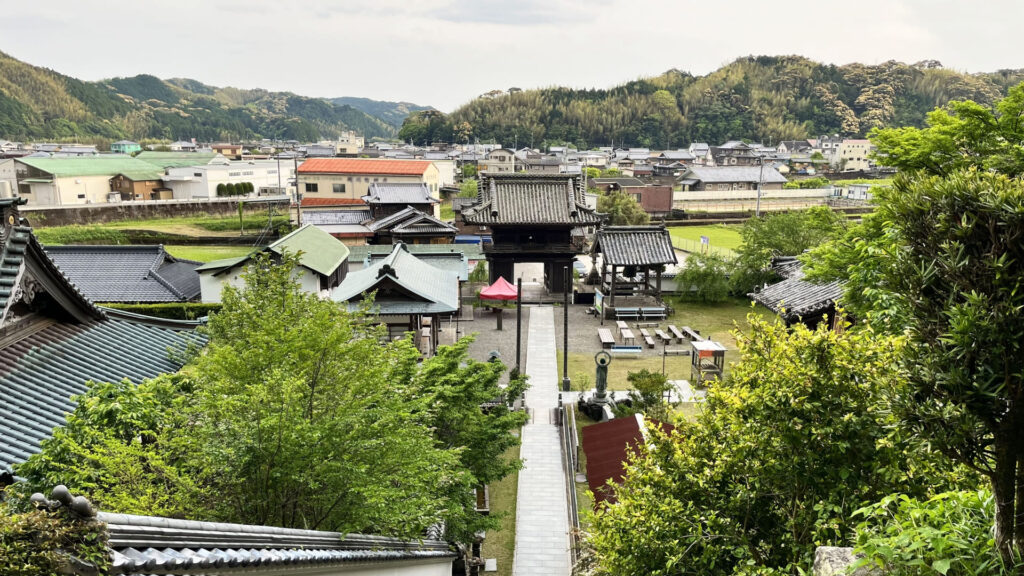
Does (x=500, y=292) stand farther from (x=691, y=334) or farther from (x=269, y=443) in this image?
(x=269, y=443)

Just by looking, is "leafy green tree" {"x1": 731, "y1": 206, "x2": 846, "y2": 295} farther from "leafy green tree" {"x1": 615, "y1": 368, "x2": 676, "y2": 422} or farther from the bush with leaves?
the bush with leaves

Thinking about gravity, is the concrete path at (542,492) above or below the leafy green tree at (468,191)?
below

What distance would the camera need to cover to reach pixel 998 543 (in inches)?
148

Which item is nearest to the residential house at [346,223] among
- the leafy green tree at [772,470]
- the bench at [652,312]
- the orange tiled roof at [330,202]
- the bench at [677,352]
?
the orange tiled roof at [330,202]

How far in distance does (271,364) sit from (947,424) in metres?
7.75

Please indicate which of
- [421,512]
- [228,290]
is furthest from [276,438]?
[228,290]

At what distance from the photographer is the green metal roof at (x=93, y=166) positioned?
6309 centimetres

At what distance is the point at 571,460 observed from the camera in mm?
17953

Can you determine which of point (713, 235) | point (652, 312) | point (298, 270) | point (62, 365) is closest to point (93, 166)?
point (298, 270)

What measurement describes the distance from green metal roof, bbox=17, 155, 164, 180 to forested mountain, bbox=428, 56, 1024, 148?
3155 inches

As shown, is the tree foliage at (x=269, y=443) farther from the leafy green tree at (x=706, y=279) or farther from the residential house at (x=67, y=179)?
the residential house at (x=67, y=179)

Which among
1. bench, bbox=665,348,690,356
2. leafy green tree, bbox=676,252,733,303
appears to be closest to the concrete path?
bench, bbox=665,348,690,356

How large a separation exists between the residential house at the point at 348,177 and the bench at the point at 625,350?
145 ft

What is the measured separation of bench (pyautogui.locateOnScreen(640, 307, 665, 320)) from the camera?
110ft
